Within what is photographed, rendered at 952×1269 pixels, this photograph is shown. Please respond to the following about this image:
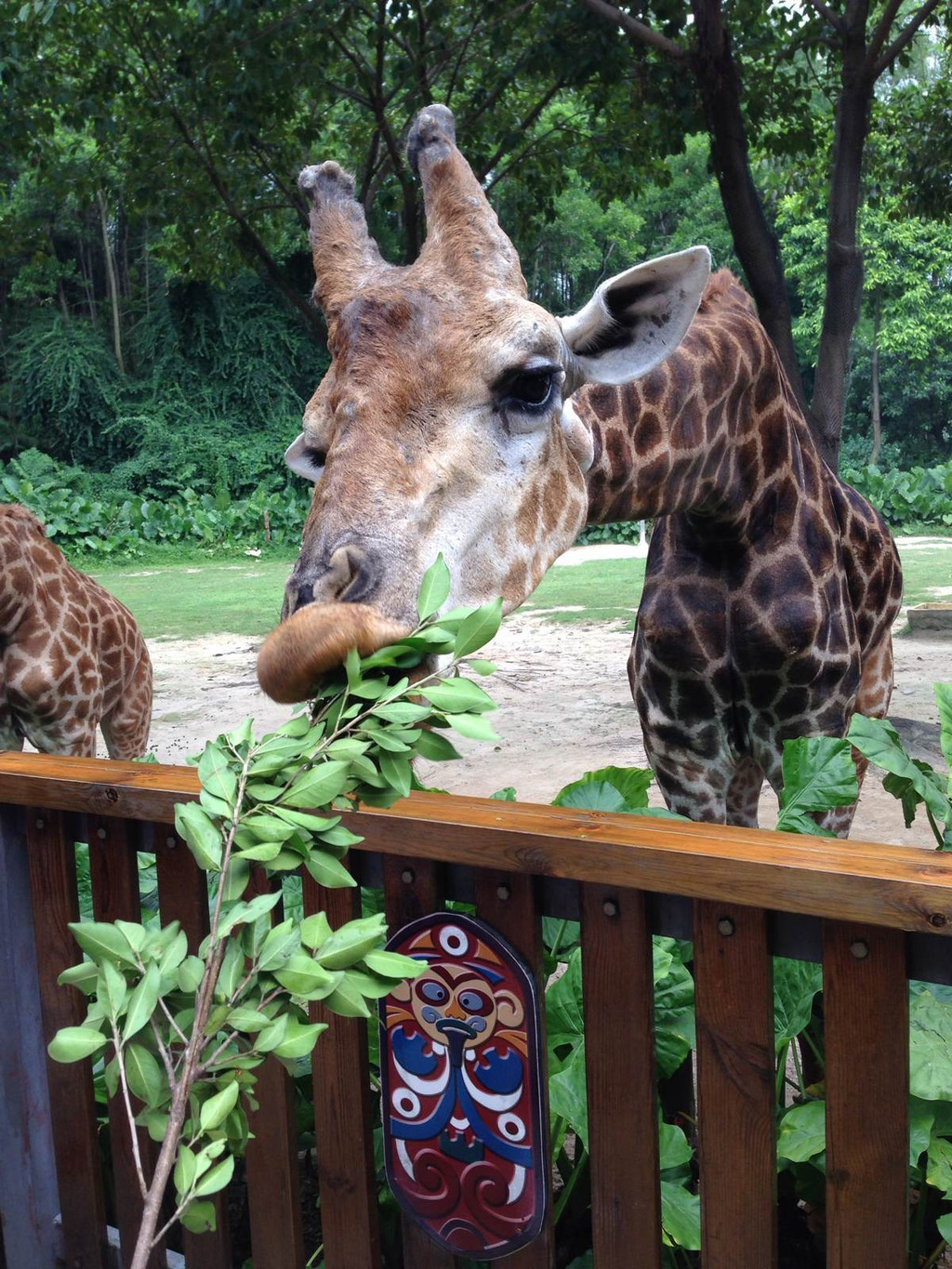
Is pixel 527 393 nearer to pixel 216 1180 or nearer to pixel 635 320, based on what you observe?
pixel 635 320

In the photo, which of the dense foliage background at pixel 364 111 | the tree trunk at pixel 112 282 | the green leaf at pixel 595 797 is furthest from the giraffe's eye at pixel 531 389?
the tree trunk at pixel 112 282

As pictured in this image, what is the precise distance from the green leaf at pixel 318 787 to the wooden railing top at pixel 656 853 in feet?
1.93

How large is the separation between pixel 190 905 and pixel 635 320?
5.38ft

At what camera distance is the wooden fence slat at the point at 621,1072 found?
1.87 metres

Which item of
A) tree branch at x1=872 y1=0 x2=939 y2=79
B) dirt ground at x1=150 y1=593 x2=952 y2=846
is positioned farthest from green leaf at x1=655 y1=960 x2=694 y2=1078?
tree branch at x1=872 y1=0 x2=939 y2=79

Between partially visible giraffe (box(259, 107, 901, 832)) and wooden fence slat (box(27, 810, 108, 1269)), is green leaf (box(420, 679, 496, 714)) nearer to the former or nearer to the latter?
partially visible giraffe (box(259, 107, 901, 832))

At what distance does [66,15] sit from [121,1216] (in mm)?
7721

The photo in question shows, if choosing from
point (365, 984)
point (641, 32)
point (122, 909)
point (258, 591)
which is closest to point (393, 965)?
point (365, 984)

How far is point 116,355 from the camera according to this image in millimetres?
31797

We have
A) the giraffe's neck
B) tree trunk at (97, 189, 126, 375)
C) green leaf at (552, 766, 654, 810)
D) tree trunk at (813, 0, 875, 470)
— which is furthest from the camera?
tree trunk at (97, 189, 126, 375)

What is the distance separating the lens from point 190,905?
2.30 meters

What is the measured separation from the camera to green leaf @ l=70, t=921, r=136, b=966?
4.15 ft

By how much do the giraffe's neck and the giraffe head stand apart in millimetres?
258

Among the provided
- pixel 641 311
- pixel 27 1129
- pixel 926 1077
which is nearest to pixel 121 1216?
pixel 27 1129
